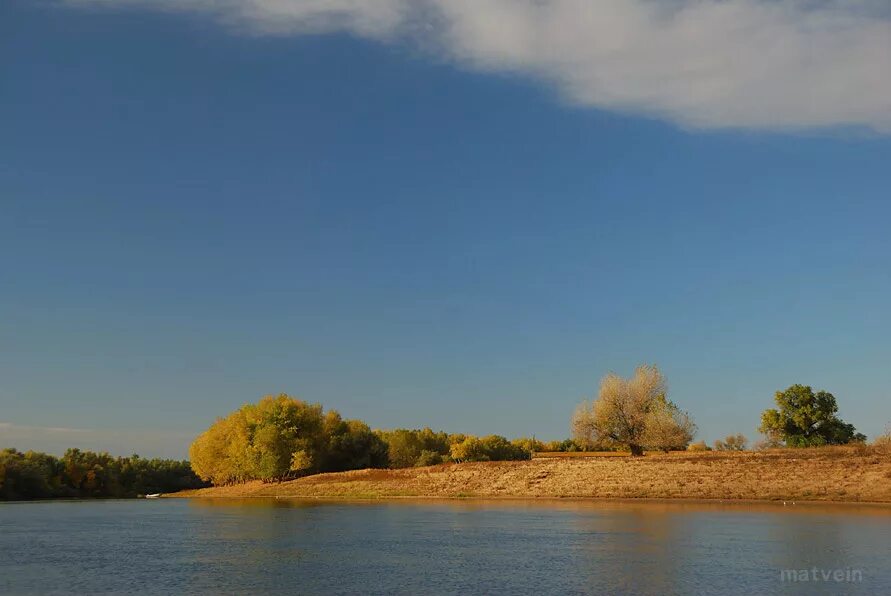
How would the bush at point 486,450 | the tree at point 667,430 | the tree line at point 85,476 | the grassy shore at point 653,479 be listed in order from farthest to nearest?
the bush at point 486,450
the tree line at point 85,476
the tree at point 667,430
the grassy shore at point 653,479

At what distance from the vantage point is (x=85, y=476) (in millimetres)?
127750

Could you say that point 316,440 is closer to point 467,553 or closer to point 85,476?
point 85,476

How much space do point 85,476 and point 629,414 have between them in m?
93.3

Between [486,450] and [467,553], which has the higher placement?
[486,450]

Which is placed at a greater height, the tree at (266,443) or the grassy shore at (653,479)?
the tree at (266,443)

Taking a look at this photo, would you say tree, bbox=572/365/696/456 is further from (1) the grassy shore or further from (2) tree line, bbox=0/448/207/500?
(2) tree line, bbox=0/448/207/500

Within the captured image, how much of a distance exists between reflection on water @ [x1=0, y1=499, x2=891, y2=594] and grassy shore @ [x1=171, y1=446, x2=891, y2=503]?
10.2 meters

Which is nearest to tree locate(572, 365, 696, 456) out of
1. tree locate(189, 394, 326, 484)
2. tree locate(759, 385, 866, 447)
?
tree locate(759, 385, 866, 447)

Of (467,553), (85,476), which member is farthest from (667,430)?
(85,476)

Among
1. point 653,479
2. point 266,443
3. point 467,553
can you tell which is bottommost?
point 653,479

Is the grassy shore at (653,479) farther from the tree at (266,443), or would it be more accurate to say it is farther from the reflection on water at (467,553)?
the reflection on water at (467,553)

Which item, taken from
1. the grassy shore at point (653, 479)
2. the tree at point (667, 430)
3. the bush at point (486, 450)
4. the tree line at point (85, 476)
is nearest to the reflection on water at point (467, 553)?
the grassy shore at point (653, 479)

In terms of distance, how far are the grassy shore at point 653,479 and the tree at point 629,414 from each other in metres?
13.8

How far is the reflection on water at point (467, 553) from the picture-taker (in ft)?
77.3
